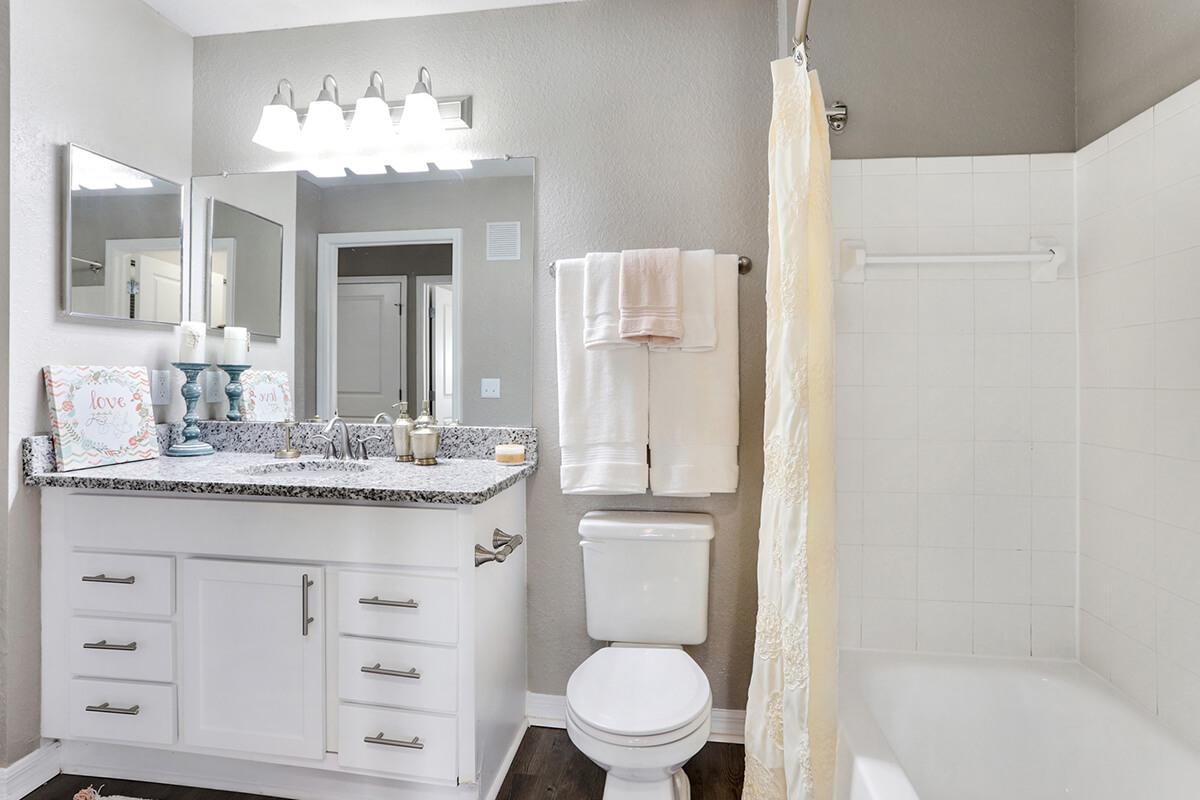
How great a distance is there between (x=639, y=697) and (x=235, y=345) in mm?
1820

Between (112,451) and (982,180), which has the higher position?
(982,180)

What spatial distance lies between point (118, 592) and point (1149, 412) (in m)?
2.64

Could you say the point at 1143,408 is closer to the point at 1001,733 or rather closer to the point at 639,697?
the point at 1001,733

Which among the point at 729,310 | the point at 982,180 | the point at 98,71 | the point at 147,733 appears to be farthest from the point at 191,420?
the point at 982,180

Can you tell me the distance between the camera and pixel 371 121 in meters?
2.14

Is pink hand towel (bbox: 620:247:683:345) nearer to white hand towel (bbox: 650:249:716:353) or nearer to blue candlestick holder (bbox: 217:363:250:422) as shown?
white hand towel (bbox: 650:249:716:353)

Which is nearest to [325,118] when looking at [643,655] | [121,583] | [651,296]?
[651,296]

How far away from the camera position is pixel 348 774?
5.71 feet

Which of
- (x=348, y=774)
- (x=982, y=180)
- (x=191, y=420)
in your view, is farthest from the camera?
(x=191, y=420)

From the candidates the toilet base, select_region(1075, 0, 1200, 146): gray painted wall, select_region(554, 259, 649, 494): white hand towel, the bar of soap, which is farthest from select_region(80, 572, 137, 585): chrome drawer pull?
select_region(1075, 0, 1200, 146): gray painted wall

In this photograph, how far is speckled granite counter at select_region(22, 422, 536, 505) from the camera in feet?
5.29

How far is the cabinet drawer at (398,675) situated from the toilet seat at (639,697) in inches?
12.2

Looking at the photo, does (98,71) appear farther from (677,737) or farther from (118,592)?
(677,737)

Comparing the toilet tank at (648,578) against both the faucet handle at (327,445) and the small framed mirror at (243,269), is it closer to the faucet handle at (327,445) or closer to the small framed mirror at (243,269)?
the faucet handle at (327,445)
